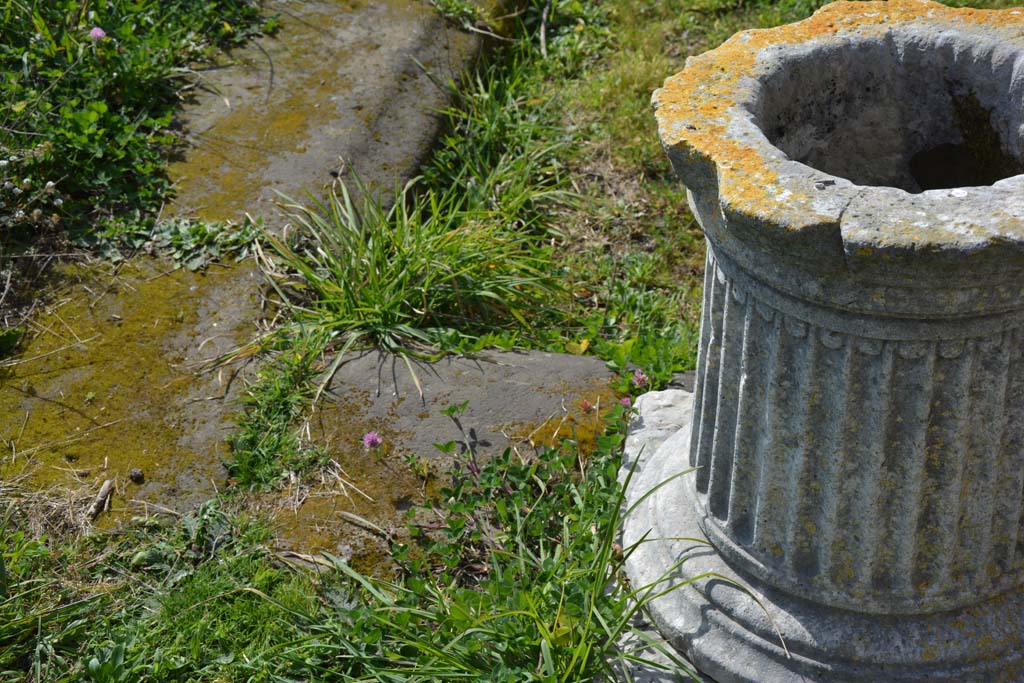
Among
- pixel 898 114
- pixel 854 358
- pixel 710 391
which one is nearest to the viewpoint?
pixel 854 358

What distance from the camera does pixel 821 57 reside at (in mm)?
2957

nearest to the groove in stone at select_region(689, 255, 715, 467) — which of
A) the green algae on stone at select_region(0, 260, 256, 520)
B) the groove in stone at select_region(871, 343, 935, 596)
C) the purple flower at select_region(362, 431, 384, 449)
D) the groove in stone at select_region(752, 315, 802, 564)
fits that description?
the groove in stone at select_region(752, 315, 802, 564)

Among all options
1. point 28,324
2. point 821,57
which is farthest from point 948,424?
point 28,324

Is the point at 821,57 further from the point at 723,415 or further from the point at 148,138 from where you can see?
the point at 148,138

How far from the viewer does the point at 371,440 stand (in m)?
3.70

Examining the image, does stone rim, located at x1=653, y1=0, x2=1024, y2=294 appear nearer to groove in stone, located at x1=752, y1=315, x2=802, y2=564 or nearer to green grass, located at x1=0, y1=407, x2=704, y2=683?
groove in stone, located at x1=752, y1=315, x2=802, y2=564

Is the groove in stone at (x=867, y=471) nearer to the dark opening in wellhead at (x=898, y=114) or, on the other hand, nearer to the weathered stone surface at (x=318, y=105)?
the dark opening in wellhead at (x=898, y=114)

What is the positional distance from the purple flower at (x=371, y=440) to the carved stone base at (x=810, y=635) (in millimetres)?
1000

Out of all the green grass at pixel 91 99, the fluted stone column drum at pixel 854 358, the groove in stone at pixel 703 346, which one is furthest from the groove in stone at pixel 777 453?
the green grass at pixel 91 99

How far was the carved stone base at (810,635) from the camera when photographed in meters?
2.77

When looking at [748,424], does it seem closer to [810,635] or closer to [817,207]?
[810,635]

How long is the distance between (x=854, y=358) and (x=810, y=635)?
0.73m

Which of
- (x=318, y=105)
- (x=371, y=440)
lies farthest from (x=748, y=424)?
(x=318, y=105)

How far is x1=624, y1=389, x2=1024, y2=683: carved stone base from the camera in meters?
2.77
